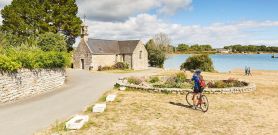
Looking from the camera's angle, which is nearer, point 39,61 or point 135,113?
point 135,113

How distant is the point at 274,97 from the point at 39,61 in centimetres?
1765

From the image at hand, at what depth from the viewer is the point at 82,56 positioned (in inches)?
2109

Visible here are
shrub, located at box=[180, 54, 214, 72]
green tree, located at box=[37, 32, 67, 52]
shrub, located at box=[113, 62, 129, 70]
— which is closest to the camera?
green tree, located at box=[37, 32, 67, 52]

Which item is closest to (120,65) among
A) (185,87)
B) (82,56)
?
(82,56)

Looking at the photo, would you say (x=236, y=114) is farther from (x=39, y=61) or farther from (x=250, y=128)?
(x=39, y=61)

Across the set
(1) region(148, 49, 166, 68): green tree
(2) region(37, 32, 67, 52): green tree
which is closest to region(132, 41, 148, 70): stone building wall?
(1) region(148, 49, 166, 68): green tree

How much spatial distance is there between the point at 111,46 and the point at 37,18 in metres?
13.8

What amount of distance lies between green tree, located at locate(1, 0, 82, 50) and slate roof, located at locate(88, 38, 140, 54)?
14.6 ft

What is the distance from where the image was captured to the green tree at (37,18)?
5359cm

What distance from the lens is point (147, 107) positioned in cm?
1744

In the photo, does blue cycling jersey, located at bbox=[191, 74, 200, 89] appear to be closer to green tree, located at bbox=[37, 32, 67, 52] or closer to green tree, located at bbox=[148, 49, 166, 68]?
green tree, located at bbox=[37, 32, 67, 52]

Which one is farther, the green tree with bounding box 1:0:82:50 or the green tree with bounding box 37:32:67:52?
the green tree with bounding box 1:0:82:50

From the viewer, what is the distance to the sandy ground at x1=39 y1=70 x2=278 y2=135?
13.0 metres

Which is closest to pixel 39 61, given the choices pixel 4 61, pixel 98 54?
pixel 4 61
